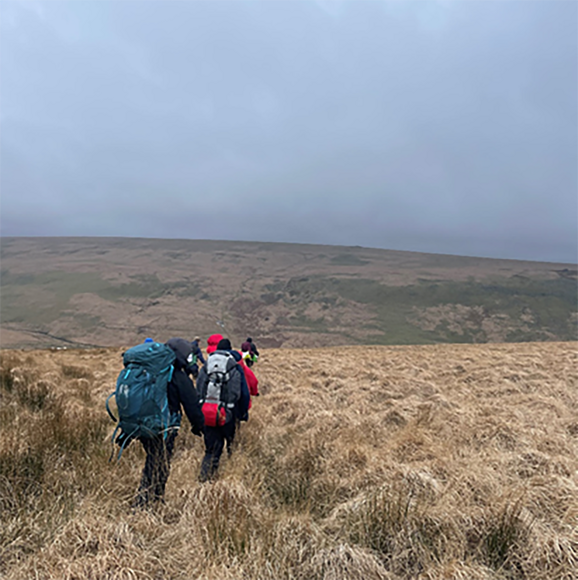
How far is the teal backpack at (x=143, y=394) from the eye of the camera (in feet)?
11.9

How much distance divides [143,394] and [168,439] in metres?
0.79

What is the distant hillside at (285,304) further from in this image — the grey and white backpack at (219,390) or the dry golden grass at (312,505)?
the grey and white backpack at (219,390)

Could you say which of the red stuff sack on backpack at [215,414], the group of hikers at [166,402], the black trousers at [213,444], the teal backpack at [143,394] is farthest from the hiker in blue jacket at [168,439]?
the black trousers at [213,444]

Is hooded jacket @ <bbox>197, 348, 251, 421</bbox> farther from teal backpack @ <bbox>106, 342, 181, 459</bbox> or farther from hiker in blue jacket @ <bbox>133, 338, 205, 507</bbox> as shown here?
teal backpack @ <bbox>106, 342, 181, 459</bbox>

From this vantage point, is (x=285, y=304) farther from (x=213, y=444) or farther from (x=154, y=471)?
(x=154, y=471)

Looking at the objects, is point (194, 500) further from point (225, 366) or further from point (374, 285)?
point (374, 285)

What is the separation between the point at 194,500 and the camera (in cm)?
383

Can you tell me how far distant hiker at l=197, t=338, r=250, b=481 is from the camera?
15.8ft

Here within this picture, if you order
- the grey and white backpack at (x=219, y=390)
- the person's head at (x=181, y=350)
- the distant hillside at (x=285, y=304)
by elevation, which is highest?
the person's head at (x=181, y=350)

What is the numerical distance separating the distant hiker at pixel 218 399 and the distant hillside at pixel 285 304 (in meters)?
116

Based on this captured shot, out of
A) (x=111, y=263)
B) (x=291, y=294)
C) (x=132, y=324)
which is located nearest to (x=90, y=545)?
(x=132, y=324)

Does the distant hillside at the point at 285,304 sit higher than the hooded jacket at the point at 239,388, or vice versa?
the hooded jacket at the point at 239,388

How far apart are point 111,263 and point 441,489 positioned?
729 ft

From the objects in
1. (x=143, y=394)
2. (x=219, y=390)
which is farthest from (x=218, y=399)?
(x=143, y=394)
